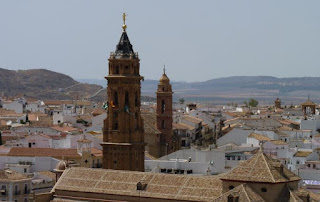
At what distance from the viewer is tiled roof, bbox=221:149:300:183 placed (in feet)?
130

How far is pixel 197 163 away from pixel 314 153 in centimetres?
1698

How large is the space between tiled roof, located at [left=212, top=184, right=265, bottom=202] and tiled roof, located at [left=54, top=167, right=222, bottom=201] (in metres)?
2.36

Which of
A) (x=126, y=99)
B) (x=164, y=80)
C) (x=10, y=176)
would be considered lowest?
(x=10, y=176)

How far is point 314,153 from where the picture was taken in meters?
73.9

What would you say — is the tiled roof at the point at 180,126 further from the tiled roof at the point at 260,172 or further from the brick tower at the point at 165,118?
the tiled roof at the point at 260,172

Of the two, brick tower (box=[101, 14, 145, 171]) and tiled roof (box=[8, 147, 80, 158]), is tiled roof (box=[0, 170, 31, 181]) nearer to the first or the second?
brick tower (box=[101, 14, 145, 171])

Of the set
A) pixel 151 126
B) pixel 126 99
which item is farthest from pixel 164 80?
pixel 126 99

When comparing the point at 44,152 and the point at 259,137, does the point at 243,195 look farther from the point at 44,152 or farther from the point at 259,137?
the point at 259,137

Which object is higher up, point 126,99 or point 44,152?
point 126,99

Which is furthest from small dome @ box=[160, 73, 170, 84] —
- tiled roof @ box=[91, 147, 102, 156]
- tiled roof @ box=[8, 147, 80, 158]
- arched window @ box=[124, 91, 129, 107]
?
arched window @ box=[124, 91, 129, 107]

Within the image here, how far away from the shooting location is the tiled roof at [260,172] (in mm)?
39750

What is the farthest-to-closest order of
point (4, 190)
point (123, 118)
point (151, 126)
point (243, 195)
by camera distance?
point (151, 126), point (4, 190), point (123, 118), point (243, 195)

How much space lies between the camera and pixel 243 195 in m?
39.0

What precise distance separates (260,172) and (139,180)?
678 centimetres
